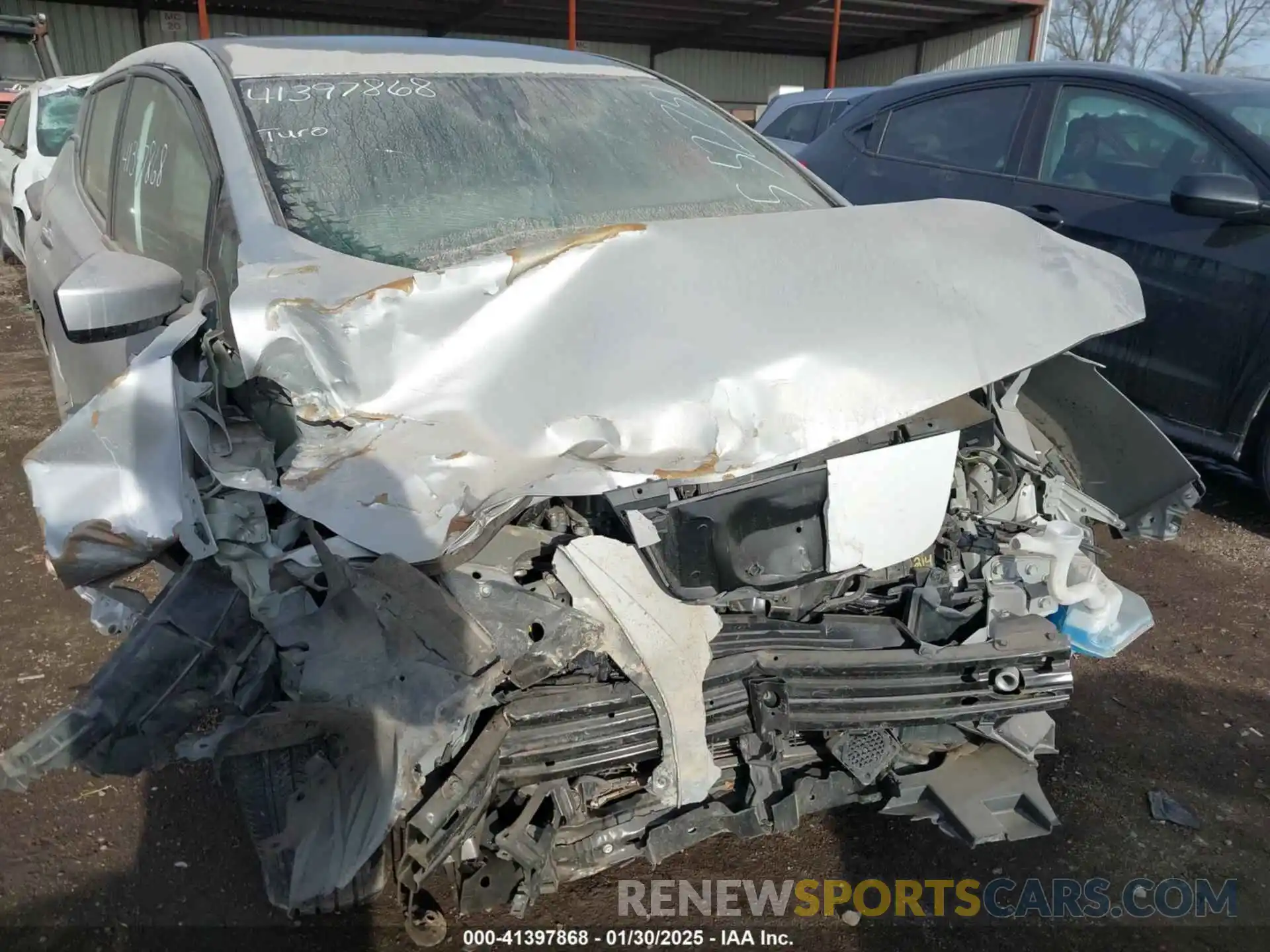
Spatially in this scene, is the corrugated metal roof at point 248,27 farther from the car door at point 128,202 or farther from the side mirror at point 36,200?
the car door at point 128,202

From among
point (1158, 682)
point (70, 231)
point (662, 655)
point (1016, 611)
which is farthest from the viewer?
point (70, 231)

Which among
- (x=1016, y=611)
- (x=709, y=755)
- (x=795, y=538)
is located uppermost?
(x=795, y=538)

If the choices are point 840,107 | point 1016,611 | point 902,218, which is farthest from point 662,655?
point 840,107

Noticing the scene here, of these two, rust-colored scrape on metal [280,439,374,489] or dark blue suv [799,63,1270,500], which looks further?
dark blue suv [799,63,1270,500]

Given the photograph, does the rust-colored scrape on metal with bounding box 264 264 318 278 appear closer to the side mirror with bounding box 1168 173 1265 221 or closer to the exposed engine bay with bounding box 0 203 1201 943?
the exposed engine bay with bounding box 0 203 1201 943

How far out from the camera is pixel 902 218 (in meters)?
2.24

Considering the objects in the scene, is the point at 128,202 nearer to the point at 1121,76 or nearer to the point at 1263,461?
the point at 1121,76

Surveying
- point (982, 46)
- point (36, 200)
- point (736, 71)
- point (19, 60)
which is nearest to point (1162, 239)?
point (36, 200)

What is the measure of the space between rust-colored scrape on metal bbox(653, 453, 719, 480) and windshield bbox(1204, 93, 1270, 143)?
10.5 feet

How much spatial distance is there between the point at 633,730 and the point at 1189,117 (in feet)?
11.6

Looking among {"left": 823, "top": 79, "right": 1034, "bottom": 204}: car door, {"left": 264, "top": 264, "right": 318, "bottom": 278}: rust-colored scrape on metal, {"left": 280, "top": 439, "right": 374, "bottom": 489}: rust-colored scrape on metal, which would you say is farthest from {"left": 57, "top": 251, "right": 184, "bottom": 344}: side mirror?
{"left": 823, "top": 79, "right": 1034, "bottom": 204}: car door

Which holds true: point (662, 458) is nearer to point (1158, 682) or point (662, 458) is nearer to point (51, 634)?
point (1158, 682)

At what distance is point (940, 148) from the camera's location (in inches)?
183

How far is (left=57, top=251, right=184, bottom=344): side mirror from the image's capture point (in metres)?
2.05
